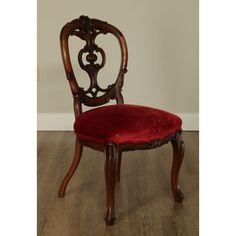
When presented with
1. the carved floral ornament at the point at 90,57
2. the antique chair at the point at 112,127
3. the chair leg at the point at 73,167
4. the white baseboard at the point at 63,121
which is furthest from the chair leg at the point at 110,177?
the white baseboard at the point at 63,121

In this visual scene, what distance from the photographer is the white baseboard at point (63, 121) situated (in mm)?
4117

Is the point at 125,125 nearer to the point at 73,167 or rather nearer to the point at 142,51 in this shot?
the point at 73,167

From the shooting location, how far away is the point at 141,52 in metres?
4.03

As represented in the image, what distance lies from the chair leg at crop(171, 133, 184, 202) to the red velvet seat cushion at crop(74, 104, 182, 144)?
0.08 meters

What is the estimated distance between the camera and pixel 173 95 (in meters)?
4.11

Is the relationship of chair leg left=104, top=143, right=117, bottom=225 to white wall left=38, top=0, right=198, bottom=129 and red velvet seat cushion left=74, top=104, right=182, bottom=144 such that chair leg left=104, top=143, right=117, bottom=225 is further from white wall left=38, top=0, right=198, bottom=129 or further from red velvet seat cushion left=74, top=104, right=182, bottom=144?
white wall left=38, top=0, right=198, bottom=129

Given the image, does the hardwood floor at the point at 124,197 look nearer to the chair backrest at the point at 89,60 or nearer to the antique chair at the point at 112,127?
the antique chair at the point at 112,127

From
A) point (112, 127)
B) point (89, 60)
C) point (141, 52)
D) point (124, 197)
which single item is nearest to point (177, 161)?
point (124, 197)

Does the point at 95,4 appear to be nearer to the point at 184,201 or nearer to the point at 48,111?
the point at 48,111

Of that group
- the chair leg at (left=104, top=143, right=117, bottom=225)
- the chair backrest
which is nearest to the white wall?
the chair backrest

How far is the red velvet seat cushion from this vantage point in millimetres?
2238
